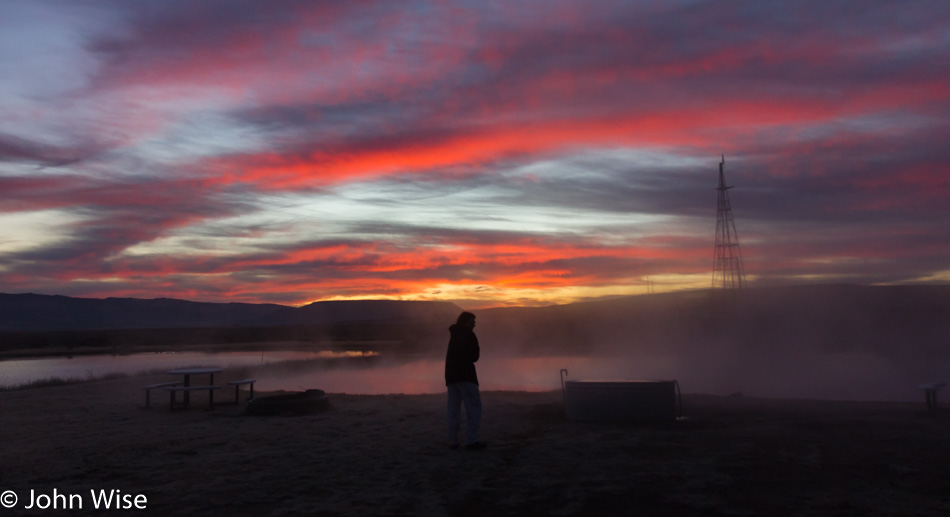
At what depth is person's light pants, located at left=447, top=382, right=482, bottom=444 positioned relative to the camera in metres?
9.10

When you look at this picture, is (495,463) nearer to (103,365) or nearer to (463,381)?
(463,381)

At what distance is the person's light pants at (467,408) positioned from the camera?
29.9 ft

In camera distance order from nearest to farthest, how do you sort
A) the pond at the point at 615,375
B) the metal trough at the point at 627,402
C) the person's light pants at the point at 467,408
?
the person's light pants at the point at 467,408, the metal trough at the point at 627,402, the pond at the point at 615,375

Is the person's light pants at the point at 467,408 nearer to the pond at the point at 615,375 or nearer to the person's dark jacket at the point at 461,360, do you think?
the person's dark jacket at the point at 461,360

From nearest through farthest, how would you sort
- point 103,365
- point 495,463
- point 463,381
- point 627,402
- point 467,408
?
point 495,463 → point 467,408 → point 463,381 → point 627,402 → point 103,365

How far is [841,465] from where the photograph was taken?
25.0 ft

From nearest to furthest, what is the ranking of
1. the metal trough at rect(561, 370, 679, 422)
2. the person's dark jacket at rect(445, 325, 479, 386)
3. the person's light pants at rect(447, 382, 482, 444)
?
1. the person's light pants at rect(447, 382, 482, 444)
2. the person's dark jacket at rect(445, 325, 479, 386)
3. the metal trough at rect(561, 370, 679, 422)

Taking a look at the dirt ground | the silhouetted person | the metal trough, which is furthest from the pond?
the silhouetted person

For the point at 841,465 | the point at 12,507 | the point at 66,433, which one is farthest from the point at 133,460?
the point at 841,465

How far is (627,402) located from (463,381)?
10.4 ft

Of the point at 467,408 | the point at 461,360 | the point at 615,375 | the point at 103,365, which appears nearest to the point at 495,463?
the point at 467,408

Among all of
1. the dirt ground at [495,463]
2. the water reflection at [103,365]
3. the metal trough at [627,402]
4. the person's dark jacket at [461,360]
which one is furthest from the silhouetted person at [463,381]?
the water reflection at [103,365]

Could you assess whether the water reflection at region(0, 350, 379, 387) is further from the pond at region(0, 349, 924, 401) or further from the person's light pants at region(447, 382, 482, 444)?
the person's light pants at region(447, 382, 482, 444)

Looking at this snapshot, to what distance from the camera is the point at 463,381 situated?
935cm
